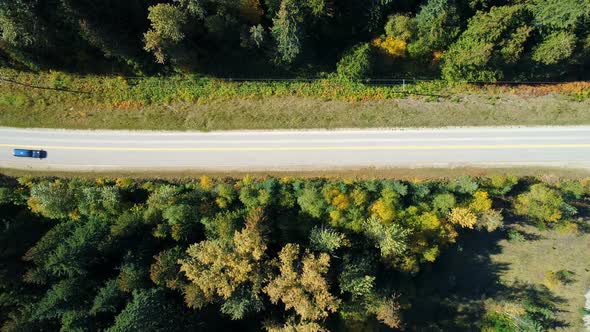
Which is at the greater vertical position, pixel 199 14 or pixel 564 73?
pixel 199 14

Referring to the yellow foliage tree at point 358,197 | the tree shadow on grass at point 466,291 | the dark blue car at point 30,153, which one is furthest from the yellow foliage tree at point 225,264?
the dark blue car at point 30,153

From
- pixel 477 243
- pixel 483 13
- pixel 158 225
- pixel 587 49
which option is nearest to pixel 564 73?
pixel 587 49

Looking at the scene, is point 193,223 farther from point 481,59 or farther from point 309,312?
point 481,59

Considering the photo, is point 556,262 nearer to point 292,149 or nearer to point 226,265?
point 292,149

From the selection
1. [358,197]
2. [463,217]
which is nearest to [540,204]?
[463,217]

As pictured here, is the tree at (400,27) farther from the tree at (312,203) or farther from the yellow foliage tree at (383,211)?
the tree at (312,203)

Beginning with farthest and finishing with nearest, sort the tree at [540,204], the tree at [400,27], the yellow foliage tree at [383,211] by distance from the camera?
the tree at [540,204]
the tree at [400,27]
the yellow foliage tree at [383,211]
